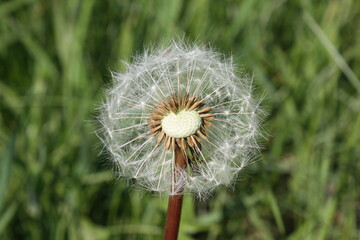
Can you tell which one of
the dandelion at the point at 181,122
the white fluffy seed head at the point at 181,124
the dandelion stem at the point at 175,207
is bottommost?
the dandelion stem at the point at 175,207

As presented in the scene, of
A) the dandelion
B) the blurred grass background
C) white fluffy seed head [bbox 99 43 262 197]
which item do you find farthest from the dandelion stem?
the blurred grass background

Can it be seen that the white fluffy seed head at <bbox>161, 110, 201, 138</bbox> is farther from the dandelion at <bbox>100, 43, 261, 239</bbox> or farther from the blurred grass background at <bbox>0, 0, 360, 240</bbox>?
the blurred grass background at <bbox>0, 0, 360, 240</bbox>

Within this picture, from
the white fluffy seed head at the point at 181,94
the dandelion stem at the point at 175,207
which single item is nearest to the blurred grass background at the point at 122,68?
the white fluffy seed head at the point at 181,94

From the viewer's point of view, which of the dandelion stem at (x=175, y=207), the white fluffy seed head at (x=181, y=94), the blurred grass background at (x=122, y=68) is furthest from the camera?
the blurred grass background at (x=122, y=68)

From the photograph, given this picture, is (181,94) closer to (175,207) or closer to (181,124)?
(181,124)

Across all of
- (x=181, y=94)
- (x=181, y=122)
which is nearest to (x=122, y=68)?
(x=181, y=94)

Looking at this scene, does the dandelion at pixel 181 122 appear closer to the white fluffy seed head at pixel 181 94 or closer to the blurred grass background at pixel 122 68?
the white fluffy seed head at pixel 181 94

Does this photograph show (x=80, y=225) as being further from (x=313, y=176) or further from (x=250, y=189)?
(x=313, y=176)
